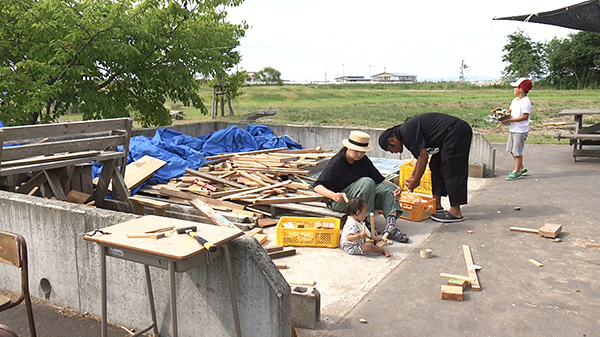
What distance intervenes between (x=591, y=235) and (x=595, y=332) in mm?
3078

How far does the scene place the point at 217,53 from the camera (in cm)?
1451

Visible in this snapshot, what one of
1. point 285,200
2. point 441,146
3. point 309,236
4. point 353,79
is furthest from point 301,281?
point 353,79

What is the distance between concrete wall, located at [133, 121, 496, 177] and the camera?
11.5 metres

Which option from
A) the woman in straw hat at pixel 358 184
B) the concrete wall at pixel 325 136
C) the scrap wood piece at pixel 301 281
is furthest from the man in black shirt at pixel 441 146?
the concrete wall at pixel 325 136

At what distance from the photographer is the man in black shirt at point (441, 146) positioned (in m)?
7.87

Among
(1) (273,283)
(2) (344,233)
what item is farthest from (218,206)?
(1) (273,283)

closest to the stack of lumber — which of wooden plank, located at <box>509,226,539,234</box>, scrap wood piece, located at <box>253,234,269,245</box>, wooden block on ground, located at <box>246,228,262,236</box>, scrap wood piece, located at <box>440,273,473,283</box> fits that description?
wooden block on ground, located at <box>246,228,262,236</box>

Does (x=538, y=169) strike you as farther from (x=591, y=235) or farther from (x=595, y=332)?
(x=595, y=332)

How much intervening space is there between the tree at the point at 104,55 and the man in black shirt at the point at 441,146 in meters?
7.41

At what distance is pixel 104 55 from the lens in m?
12.7

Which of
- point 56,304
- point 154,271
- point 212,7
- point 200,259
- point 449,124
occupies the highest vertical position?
point 212,7

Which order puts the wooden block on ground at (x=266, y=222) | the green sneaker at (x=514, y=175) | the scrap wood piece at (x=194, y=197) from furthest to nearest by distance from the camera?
the green sneaker at (x=514, y=175)
the scrap wood piece at (x=194, y=197)
the wooden block on ground at (x=266, y=222)

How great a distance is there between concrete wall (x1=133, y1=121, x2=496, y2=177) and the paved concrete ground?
2685mm

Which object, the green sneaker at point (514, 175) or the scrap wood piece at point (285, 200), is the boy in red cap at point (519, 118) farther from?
the scrap wood piece at point (285, 200)
